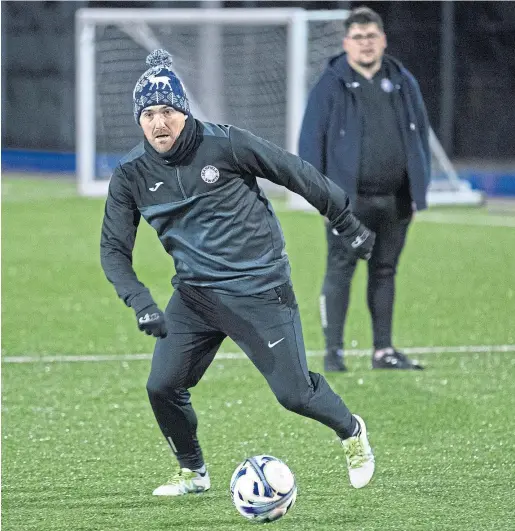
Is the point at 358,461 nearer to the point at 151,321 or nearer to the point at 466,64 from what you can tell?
the point at 151,321

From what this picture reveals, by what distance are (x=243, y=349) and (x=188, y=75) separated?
1528 centimetres

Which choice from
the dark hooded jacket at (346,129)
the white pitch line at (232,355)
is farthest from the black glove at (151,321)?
the white pitch line at (232,355)

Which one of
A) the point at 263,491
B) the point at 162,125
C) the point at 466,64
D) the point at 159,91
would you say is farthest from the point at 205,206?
the point at 466,64

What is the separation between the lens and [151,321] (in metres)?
5.00

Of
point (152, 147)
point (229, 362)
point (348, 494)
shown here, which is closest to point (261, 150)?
point (152, 147)

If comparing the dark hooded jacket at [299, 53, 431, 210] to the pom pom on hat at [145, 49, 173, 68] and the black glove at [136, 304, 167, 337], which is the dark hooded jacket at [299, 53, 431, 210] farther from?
the black glove at [136, 304, 167, 337]

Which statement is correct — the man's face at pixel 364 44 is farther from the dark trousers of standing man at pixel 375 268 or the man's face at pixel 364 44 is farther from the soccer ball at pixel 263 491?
the soccer ball at pixel 263 491

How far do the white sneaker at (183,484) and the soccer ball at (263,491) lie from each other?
0.53 m

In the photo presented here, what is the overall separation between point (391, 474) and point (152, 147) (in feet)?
6.17

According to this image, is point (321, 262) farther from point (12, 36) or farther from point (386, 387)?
point (12, 36)

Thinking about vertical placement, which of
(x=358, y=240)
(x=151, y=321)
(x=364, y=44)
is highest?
(x=364, y=44)

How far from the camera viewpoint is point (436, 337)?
947 centimetres

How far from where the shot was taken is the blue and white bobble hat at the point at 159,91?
504 cm

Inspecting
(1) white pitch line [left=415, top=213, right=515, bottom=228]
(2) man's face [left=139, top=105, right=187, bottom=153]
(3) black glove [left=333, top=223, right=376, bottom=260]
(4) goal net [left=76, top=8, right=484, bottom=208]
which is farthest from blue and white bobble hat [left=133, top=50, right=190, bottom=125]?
(4) goal net [left=76, top=8, right=484, bottom=208]
